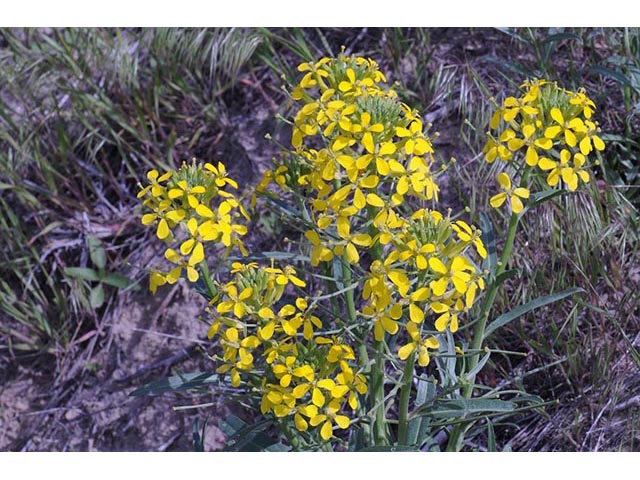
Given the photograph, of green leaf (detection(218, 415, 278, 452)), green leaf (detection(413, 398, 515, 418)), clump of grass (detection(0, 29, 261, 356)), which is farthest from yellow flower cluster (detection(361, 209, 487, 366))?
clump of grass (detection(0, 29, 261, 356))

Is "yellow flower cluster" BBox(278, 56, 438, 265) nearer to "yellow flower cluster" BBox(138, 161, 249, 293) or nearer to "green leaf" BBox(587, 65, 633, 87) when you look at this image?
"yellow flower cluster" BBox(138, 161, 249, 293)

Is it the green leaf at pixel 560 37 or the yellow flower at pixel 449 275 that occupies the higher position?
the green leaf at pixel 560 37

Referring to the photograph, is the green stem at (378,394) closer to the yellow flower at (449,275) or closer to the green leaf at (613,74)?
the yellow flower at (449,275)

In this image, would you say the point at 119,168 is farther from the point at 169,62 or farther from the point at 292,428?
the point at 292,428

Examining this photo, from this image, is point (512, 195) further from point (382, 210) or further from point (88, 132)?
point (88, 132)

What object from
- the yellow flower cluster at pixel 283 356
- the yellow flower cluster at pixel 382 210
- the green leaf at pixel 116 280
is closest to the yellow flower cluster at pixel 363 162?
the yellow flower cluster at pixel 382 210
